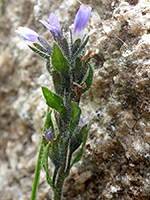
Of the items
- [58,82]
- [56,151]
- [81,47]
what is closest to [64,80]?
[58,82]

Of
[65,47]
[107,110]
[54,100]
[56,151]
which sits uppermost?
[65,47]

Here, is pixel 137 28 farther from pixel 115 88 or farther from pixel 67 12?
pixel 67 12

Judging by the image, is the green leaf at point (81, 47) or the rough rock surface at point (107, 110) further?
the rough rock surface at point (107, 110)

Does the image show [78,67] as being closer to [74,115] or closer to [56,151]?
[74,115]

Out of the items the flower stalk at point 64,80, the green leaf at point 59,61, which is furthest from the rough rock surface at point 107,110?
the green leaf at point 59,61

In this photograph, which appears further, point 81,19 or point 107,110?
point 107,110

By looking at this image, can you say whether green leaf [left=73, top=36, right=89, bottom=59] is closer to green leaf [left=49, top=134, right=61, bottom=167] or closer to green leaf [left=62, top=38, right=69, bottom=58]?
green leaf [left=62, top=38, right=69, bottom=58]

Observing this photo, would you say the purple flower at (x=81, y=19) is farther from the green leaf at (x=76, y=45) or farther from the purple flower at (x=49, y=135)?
the purple flower at (x=49, y=135)

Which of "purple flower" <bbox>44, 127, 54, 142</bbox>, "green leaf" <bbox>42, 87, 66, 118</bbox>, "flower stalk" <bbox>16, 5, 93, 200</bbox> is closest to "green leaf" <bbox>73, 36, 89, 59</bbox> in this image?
"flower stalk" <bbox>16, 5, 93, 200</bbox>

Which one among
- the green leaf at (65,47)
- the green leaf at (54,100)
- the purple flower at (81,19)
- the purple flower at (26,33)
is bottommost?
the green leaf at (54,100)
